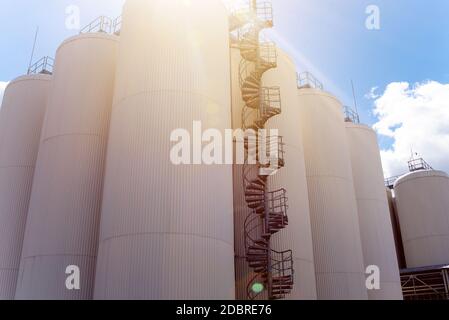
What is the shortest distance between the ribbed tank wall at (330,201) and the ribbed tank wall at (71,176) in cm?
1270

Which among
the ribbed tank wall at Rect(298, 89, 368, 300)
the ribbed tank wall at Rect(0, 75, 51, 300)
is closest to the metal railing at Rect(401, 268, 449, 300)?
the ribbed tank wall at Rect(298, 89, 368, 300)

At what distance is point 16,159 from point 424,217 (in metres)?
33.1

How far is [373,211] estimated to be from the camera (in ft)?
104

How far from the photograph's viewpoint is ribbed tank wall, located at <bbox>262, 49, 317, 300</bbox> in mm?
21688

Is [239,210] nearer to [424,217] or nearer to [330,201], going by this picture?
[330,201]

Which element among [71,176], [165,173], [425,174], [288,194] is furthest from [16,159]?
[425,174]

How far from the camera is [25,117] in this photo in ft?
89.8

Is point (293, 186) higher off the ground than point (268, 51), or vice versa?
point (268, 51)

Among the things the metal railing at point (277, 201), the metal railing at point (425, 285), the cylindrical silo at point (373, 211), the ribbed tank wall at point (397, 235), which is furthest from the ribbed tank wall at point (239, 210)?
the ribbed tank wall at point (397, 235)
